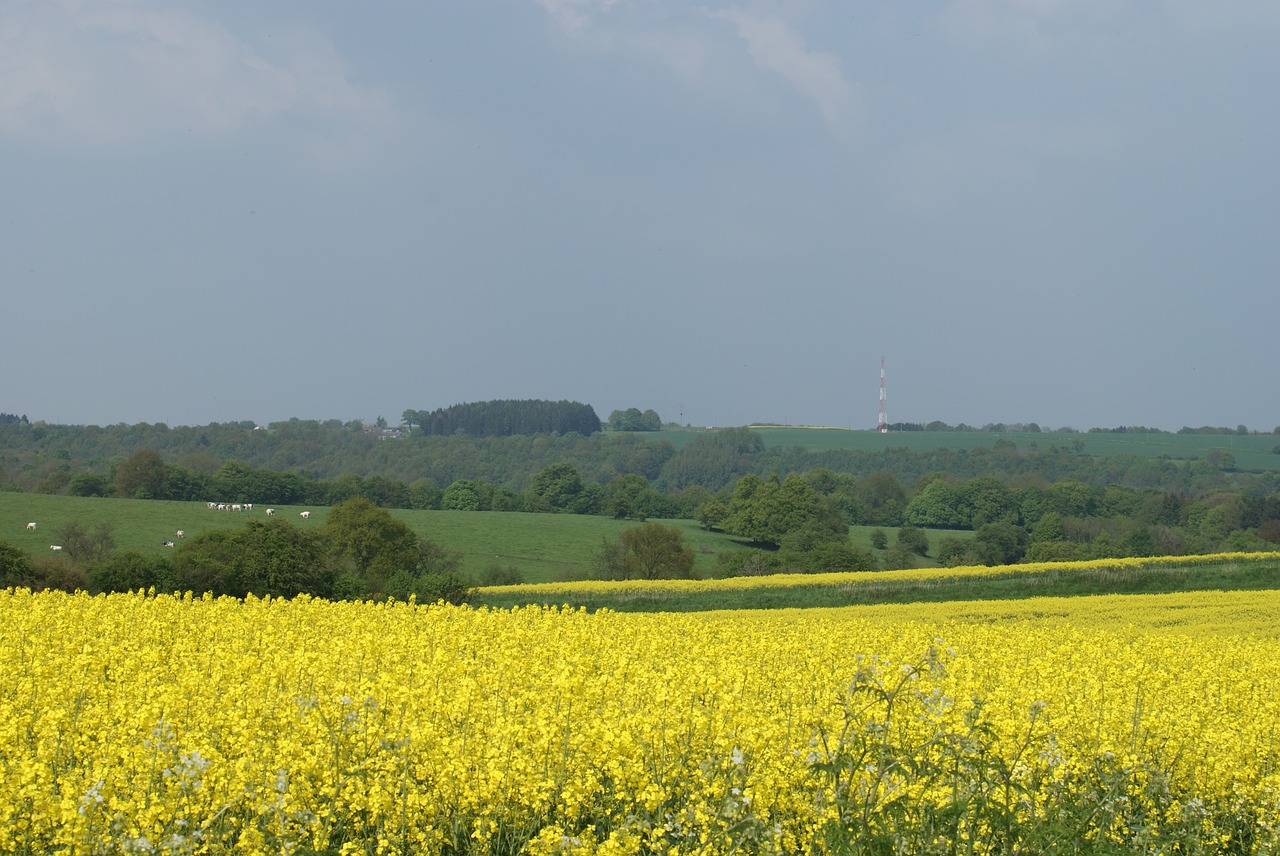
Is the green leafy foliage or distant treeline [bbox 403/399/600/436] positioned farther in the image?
distant treeline [bbox 403/399/600/436]

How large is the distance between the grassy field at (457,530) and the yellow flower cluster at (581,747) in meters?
52.5

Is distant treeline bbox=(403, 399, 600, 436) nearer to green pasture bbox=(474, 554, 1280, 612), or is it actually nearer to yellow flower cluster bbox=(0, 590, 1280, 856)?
green pasture bbox=(474, 554, 1280, 612)

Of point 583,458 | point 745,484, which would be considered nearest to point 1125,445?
point 583,458

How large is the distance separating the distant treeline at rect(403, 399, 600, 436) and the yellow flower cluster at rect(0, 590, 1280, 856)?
17316 centimetres

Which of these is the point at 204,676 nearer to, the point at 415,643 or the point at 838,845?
the point at 415,643

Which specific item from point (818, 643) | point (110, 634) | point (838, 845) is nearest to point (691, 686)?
point (838, 845)

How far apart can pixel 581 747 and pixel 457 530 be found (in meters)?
71.7

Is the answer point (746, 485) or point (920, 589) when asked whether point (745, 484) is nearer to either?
point (746, 485)

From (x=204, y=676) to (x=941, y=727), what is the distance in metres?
5.83

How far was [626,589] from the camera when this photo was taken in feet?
134

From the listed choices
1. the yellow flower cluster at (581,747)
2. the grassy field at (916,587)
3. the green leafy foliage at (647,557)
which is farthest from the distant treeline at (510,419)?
the yellow flower cluster at (581,747)

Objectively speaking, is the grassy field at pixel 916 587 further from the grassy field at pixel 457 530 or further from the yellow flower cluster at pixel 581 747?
the yellow flower cluster at pixel 581 747

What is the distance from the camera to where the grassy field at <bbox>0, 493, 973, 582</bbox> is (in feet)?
213

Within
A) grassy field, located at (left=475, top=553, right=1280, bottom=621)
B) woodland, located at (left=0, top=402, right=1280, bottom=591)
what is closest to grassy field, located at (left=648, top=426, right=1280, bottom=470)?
woodland, located at (left=0, top=402, right=1280, bottom=591)
